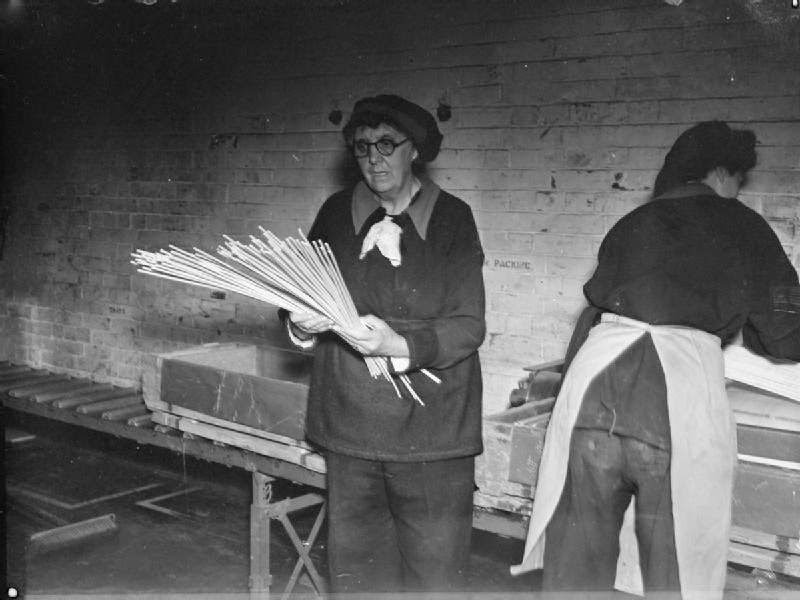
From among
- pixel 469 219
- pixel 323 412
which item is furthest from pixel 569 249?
pixel 323 412

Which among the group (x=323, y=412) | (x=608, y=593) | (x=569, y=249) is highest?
(x=569, y=249)

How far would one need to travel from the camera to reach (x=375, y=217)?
2.66 m

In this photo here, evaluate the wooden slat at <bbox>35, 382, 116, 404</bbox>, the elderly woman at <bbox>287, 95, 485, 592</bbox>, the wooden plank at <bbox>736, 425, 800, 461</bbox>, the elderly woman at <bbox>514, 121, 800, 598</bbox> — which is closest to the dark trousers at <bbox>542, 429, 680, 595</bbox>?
the elderly woman at <bbox>514, 121, 800, 598</bbox>

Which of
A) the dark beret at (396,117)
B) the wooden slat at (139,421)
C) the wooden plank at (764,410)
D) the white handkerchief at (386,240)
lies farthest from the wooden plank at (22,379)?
the wooden plank at (764,410)

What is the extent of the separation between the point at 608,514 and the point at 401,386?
2.33 feet

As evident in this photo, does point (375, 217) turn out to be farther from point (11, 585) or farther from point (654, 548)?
point (11, 585)

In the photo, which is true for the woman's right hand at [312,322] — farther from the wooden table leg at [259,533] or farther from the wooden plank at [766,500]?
the wooden plank at [766,500]

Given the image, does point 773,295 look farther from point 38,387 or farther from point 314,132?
point 38,387

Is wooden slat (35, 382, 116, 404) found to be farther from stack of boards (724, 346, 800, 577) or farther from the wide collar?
stack of boards (724, 346, 800, 577)

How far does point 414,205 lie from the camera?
2.62 metres

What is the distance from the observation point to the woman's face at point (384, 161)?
2578 mm

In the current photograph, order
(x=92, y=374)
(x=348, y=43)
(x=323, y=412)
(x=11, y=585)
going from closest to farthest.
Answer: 1. (x=323, y=412)
2. (x=11, y=585)
3. (x=348, y=43)
4. (x=92, y=374)

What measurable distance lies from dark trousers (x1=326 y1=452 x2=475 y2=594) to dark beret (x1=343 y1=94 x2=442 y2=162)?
3.31ft

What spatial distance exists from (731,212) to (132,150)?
4.16m
